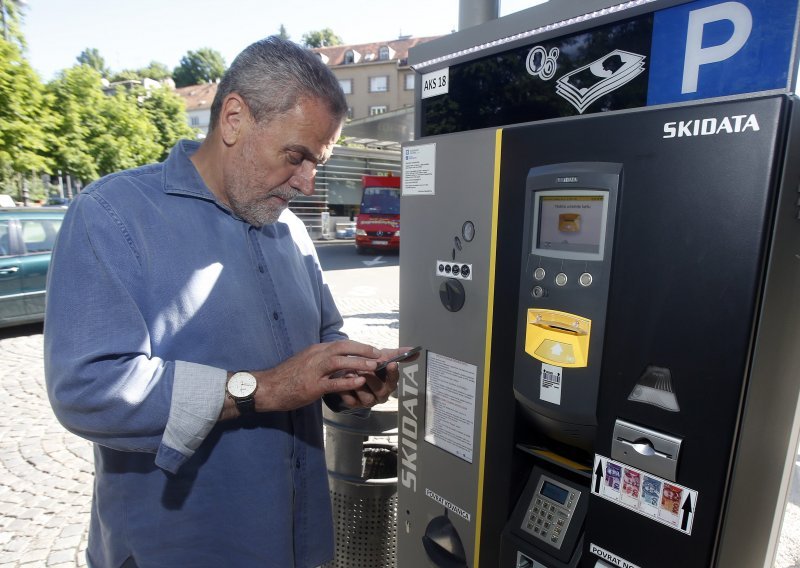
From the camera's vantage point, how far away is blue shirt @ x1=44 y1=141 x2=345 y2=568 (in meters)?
1.11

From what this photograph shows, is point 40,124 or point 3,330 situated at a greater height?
point 40,124

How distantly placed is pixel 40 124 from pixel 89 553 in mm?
10260

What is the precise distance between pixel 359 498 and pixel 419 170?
54.1 inches

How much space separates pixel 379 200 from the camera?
15.7 m

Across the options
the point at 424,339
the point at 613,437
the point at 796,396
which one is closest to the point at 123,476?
the point at 424,339

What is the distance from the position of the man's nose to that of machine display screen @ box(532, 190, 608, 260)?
25.1 inches

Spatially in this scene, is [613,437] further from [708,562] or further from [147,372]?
[147,372]

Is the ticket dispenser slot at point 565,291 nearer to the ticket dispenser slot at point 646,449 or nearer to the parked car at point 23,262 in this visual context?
the ticket dispenser slot at point 646,449

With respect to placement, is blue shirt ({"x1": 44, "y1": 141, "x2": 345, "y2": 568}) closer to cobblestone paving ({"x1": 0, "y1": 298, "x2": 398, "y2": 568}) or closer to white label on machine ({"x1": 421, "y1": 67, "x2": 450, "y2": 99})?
white label on machine ({"x1": 421, "y1": 67, "x2": 450, "y2": 99})

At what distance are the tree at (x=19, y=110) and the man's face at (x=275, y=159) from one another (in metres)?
8.76

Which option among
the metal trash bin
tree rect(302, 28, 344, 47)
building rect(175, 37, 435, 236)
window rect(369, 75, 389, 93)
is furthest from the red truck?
tree rect(302, 28, 344, 47)

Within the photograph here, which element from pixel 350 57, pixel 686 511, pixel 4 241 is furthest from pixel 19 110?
pixel 350 57

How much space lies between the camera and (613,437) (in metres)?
1.17

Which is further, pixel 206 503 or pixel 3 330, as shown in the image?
pixel 3 330
